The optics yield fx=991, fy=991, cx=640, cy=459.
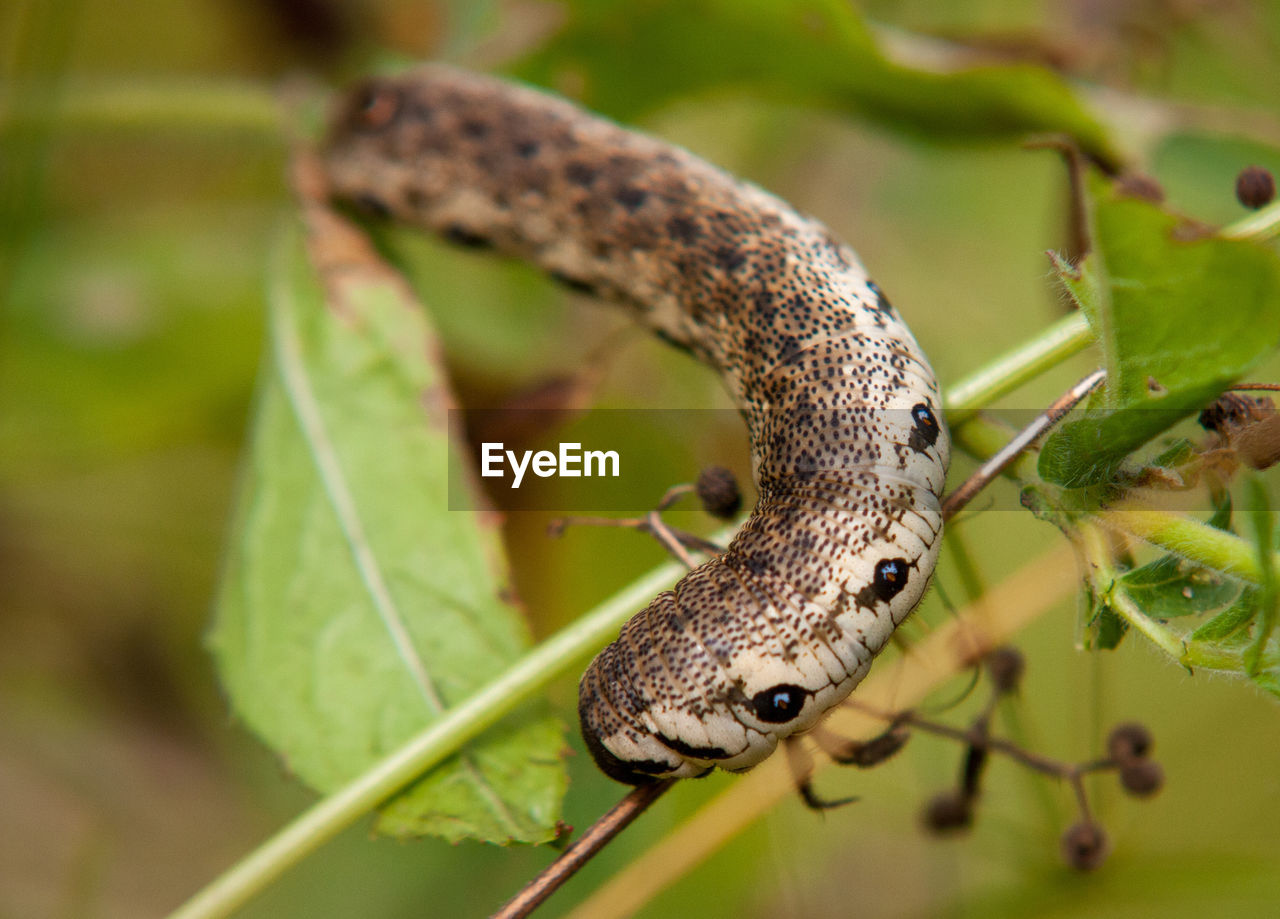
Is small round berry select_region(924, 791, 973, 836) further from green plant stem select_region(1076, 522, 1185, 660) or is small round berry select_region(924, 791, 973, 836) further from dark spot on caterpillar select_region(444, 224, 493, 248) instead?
dark spot on caterpillar select_region(444, 224, 493, 248)

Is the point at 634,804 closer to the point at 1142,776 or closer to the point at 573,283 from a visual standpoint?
the point at 1142,776

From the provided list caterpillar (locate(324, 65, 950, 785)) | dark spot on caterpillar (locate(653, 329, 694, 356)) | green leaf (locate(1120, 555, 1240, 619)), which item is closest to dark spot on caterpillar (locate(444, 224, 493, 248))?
caterpillar (locate(324, 65, 950, 785))

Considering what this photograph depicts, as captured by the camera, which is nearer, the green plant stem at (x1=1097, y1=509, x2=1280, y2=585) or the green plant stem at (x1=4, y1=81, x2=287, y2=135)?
the green plant stem at (x1=1097, y1=509, x2=1280, y2=585)

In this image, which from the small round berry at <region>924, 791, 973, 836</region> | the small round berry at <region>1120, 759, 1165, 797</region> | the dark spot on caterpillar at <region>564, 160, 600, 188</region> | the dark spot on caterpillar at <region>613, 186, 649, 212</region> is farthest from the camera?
the dark spot on caterpillar at <region>564, 160, 600, 188</region>

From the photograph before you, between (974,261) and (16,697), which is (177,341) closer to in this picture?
(16,697)

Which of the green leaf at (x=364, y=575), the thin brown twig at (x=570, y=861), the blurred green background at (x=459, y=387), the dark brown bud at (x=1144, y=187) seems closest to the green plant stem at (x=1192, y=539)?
the thin brown twig at (x=570, y=861)

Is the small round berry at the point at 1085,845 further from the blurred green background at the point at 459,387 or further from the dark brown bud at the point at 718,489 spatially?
the dark brown bud at the point at 718,489

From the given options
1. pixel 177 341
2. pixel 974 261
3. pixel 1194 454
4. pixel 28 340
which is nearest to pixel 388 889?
pixel 177 341
